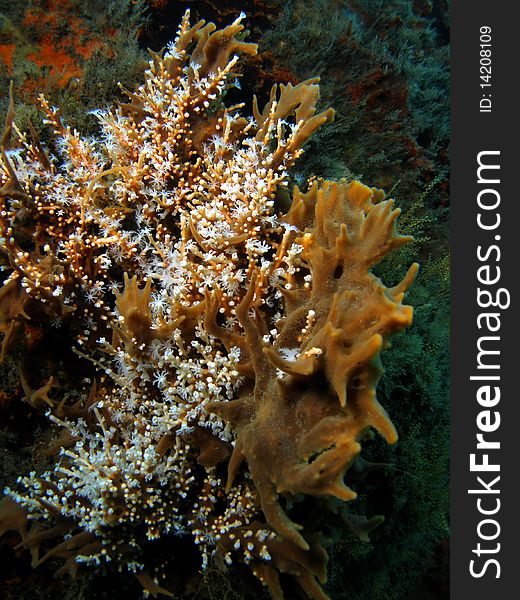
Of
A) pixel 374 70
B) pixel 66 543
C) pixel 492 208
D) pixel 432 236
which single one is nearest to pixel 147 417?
pixel 66 543

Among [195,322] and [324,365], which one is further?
[195,322]

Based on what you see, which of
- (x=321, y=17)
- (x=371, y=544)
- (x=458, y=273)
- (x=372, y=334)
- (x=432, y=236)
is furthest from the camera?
(x=432, y=236)

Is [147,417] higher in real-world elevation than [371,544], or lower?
higher

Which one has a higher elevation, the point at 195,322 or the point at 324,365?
the point at 195,322

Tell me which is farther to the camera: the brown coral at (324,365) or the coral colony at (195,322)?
the coral colony at (195,322)

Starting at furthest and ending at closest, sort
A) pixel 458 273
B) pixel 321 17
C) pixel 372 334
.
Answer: pixel 321 17
pixel 458 273
pixel 372 334

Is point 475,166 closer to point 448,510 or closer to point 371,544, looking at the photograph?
point 448,510

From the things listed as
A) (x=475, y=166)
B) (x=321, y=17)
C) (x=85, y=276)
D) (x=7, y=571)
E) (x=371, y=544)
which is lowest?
(x=7, y=571)

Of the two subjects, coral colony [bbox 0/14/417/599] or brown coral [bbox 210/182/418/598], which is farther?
coral colony [bbox 0/14/417/599]
